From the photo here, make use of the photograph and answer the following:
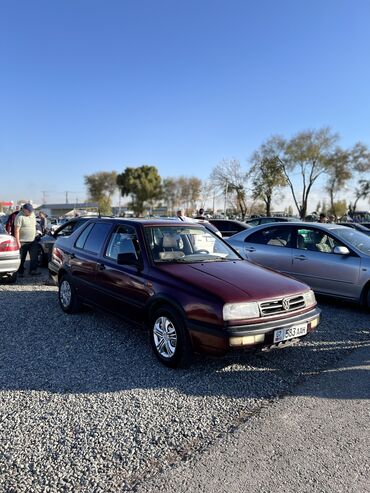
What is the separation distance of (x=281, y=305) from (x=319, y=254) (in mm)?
3533

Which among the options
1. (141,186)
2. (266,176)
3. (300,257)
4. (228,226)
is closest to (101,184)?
(141,186)

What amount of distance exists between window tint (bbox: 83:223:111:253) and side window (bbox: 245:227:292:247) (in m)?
3.79

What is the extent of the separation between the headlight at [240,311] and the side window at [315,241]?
389 centimetres

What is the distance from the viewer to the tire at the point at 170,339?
3.92 m

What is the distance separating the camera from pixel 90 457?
8.87 ft

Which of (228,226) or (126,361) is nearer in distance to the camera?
(126,361)

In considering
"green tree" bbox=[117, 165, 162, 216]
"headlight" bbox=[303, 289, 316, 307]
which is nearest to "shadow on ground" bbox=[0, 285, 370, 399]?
"headlight" bbox=[303, 289, 316, 307]

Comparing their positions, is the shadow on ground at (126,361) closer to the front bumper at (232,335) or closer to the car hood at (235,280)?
the front bumper at (232,335)

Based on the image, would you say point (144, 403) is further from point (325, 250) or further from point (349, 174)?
point (349, 174)


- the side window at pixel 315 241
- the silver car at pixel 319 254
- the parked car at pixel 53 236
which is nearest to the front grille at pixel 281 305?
the silver car at pixel 319 254

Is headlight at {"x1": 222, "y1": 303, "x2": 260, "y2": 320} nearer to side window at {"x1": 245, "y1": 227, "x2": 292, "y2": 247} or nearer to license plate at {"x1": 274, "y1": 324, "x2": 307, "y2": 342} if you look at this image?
license plate at {"x1": 274, "y1": 324, "x2": 307, "y2": 342}

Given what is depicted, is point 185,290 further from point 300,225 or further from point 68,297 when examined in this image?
point 300,225

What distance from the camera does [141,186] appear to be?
73188 mm

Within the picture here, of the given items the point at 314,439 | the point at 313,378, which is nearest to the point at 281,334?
the point at 313,378
